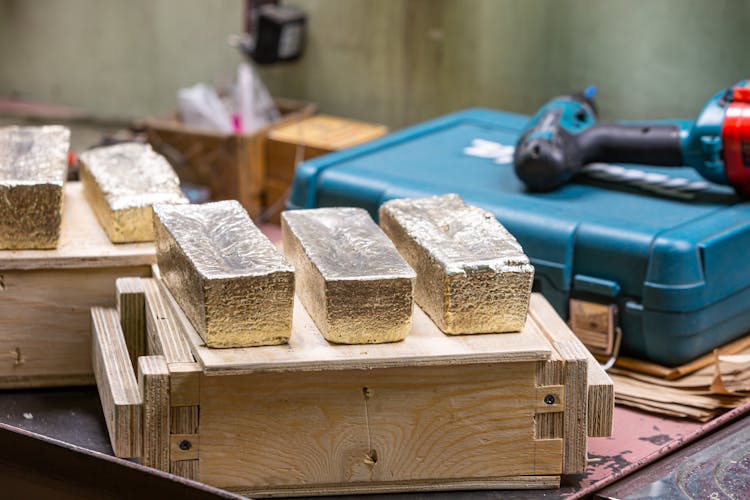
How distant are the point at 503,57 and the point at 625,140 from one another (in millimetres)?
941

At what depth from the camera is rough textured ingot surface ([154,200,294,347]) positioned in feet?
4.40

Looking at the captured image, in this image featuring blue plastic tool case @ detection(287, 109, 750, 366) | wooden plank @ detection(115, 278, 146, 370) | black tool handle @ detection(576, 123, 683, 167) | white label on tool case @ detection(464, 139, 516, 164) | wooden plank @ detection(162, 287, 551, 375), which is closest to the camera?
wooden plank @ detection(162, 287, 551, 375)

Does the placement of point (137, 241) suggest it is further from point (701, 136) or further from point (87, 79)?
point (87, 79)

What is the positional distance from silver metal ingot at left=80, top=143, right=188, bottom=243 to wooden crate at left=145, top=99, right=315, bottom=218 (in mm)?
991

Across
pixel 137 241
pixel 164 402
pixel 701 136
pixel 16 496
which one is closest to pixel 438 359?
pixel 164 402

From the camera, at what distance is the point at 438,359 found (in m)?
1.37

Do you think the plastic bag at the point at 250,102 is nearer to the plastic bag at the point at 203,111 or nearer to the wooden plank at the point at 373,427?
the plastic bag at the point at 203,111

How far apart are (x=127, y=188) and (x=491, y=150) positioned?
0.89 metres

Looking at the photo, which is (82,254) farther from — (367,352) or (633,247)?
(633,247)

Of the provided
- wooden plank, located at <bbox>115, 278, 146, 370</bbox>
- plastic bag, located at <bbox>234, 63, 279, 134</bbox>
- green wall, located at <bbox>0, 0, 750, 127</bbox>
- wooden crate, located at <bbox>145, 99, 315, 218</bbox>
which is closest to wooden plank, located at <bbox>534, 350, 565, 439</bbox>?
wooden plank, located at <bbox>115, 278, 146, 370</bbox>

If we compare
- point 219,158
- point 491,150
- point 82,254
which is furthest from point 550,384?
point 219,158

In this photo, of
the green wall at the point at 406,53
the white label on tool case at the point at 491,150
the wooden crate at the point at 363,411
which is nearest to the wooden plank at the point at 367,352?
the wooden crate at the point at 363,411

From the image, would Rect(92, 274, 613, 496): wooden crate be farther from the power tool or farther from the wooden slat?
the power tool

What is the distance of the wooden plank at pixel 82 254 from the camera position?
162 centimetres
